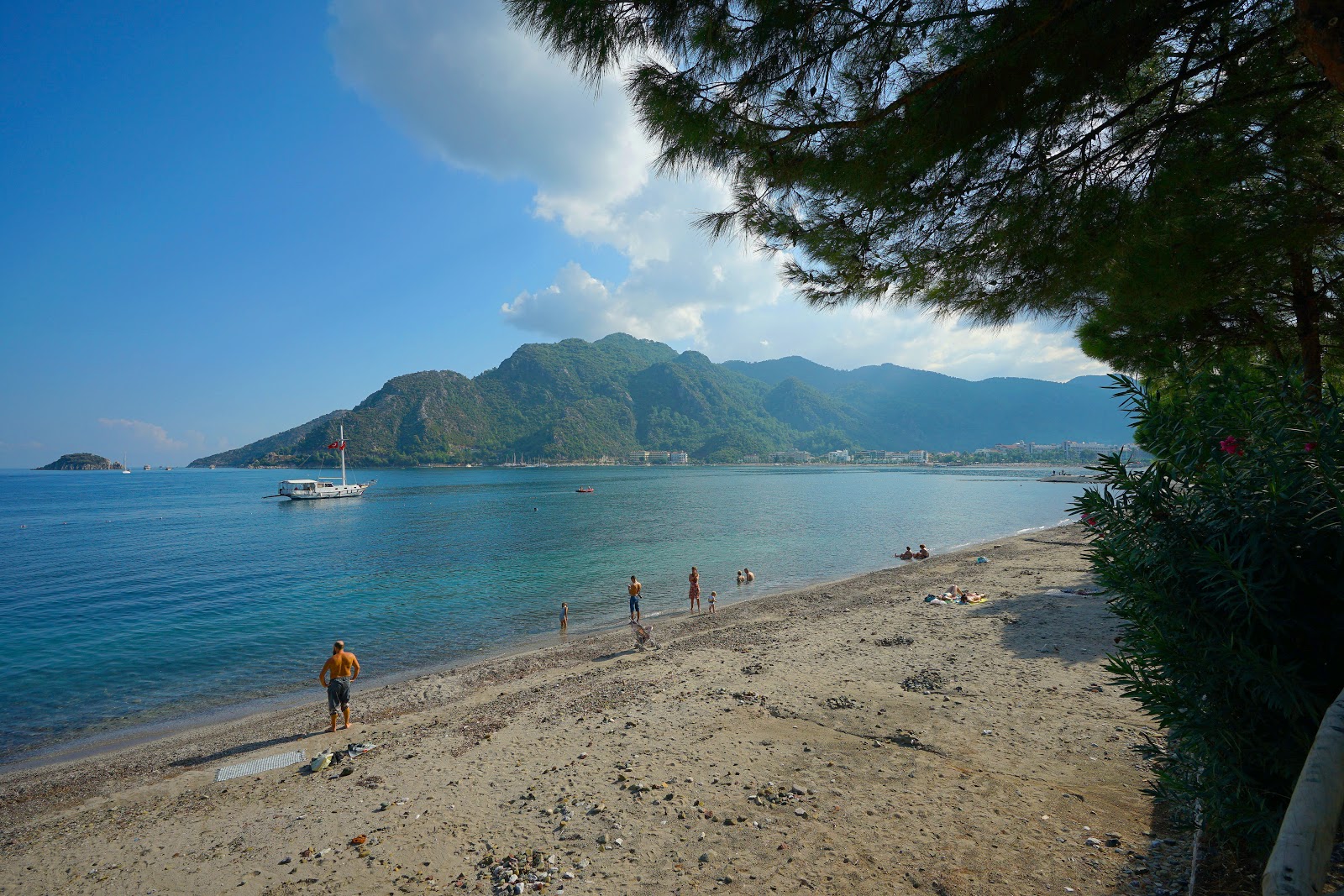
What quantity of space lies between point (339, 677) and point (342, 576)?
795 inches

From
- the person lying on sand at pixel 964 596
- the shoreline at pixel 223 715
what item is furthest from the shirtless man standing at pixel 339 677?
the person lying on sand at pixel 964 596

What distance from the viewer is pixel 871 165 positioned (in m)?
5.05

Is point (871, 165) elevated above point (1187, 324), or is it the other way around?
point (871, 165)

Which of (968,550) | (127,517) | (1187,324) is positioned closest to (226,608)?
(1187,324)

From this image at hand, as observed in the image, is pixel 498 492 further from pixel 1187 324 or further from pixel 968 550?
Result: pixel 1187 324

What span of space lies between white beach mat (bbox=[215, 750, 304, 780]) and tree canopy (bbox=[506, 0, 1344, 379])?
9.96 meters

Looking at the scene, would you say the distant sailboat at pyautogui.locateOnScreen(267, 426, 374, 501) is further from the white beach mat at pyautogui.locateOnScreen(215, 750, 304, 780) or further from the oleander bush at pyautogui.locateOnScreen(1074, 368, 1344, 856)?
the oleander bush at pyautogui.locateOnScreen(1074, 368, 1344, 856)

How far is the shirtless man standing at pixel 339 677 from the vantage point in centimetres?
1020

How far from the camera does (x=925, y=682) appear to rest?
9719 millimetres

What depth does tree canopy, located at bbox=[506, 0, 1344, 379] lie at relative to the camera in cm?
451

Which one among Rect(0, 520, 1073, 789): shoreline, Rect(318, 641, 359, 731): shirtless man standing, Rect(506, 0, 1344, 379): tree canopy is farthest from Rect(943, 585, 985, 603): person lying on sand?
Rect(318, 641, 359, 731): shirtless man standing

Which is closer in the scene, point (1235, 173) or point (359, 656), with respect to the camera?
point (1235, 173)

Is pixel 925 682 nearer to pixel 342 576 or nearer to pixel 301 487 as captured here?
pixel 342 576

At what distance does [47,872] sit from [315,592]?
64.7 ft
